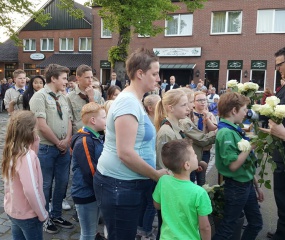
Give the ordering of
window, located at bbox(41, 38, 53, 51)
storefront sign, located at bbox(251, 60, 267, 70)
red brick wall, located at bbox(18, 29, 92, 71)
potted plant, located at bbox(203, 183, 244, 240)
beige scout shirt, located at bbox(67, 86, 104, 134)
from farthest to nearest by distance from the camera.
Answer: window, located at bbox(41, 38, 53, 51)
red brick wall, located at bbox(18, 29, 92, 71)
storefront sign, located at bbox(251, 60, 267, 70)
beige scout shirt, located at bbox(67, 86, 104, 134)
potted plant, located at bbox(203, 183, 244, 240)

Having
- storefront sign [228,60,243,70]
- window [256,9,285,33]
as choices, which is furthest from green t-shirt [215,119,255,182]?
window [256,9,285,33]

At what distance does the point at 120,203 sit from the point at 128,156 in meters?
0.38

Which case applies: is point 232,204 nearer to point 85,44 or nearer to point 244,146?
point 244,146

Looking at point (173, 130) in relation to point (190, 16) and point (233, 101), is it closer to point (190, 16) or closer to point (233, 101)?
point (233, 101)

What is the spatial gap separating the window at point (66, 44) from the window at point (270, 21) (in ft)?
59.8

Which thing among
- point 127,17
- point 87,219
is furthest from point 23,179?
point 127,17

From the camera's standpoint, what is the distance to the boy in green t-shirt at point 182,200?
2277mm

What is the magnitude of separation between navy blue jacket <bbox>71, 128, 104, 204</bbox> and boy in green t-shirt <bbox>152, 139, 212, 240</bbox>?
33.3 inches

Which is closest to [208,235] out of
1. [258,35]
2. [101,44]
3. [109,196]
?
[109,196]

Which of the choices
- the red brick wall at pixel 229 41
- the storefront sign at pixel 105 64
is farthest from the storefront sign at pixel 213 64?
the storefront sign at pixel 105 64

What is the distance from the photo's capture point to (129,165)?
2.19m

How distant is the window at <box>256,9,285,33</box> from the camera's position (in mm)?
21641

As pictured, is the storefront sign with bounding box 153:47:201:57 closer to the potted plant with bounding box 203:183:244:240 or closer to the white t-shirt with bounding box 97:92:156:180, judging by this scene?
the potted plant with bounding box 203:183:244:240

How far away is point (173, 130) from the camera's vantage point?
10.9ft
